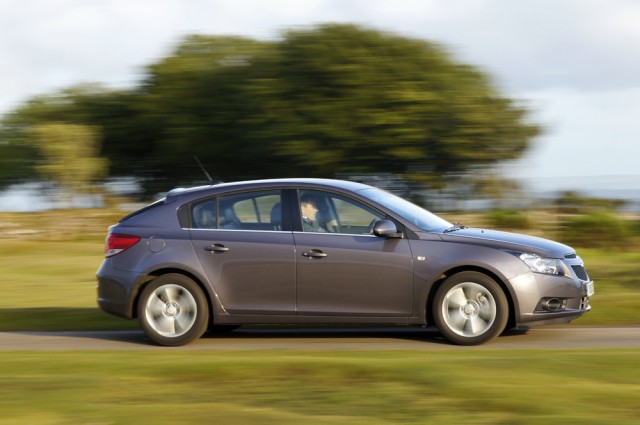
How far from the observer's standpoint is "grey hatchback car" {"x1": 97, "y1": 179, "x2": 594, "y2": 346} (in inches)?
400

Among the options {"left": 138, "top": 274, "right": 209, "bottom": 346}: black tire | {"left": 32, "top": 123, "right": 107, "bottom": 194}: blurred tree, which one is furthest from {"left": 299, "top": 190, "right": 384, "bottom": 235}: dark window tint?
{"left": 32, "top": 123, "right": 107, "bottom": 194}: blurred tree

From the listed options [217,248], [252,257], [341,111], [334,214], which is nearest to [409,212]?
[334,214]

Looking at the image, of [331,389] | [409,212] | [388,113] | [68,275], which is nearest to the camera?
[331,389]

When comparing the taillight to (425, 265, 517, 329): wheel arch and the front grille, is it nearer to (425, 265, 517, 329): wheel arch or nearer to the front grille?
(425, 265, 517, 329): wheel arch

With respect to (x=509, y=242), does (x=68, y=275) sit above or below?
below

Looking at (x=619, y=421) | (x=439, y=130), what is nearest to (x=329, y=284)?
(x=619, y=421)

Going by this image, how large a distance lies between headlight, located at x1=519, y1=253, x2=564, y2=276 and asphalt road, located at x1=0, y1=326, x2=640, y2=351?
2.27 ft

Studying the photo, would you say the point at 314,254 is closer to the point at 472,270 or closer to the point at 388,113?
the point at 472,270

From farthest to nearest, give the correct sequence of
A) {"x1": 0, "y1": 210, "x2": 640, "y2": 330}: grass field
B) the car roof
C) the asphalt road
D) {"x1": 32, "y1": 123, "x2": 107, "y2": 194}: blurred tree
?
{"x1": 32, "y1": 123, "x2": 107, "y2": 194}: blurred tree < {"x1": 0, "y1": 210, "x2": 640, "y2": 330}: grass field < the car roof < the asphalt road

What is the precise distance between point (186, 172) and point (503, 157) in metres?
10.0

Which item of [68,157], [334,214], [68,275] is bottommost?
[68,275]

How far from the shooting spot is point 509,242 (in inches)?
404

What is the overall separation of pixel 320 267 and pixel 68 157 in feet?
77.9

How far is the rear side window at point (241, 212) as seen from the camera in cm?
1064
